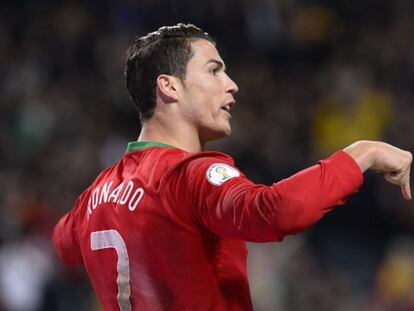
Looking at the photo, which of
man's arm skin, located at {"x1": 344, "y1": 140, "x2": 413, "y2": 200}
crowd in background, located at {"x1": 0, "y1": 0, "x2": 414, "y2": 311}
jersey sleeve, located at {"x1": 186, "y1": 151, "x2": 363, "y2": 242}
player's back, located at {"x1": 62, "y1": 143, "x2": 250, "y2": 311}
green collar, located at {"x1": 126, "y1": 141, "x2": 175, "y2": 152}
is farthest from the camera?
crowd in background, located at {"x1": 0, "y1": 0, "x2": 414, "y2": 311}

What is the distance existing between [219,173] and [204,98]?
0.54m

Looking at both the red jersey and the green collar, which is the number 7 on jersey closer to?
the red jersey

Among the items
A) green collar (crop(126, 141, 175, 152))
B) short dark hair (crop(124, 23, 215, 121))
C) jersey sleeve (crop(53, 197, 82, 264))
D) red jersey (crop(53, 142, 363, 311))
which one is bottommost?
jersey sleeve (crop(53, 197, 82, 264))

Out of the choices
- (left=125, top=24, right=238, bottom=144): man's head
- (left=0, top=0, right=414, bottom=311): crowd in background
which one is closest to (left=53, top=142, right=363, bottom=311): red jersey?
(left=125, top=24, right=238, bottom=144): man's head

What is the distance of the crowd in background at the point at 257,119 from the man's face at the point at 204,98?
4188mm

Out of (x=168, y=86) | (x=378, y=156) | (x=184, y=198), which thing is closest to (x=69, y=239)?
(x=168, y=86)

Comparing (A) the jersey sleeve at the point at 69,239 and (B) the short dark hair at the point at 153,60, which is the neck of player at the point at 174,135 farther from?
(A) the jersey sleeve at the point at 69,239

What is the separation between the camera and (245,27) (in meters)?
11.0

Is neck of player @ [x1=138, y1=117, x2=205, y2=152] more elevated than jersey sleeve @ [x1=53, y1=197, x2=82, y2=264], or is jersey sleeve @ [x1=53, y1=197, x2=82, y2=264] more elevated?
neck of player @ [x1=138, y1=117, x2=205, y2=152]

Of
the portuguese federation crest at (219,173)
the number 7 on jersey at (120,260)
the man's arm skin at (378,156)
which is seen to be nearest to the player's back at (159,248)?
the number 7 on jersey at (120,260)

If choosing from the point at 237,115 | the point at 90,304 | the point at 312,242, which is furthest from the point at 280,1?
the point at 90,304

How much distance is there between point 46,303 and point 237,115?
2.74 meters

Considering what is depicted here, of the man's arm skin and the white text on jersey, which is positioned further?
the white text on jersey

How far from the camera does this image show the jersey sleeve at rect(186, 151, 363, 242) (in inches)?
114
